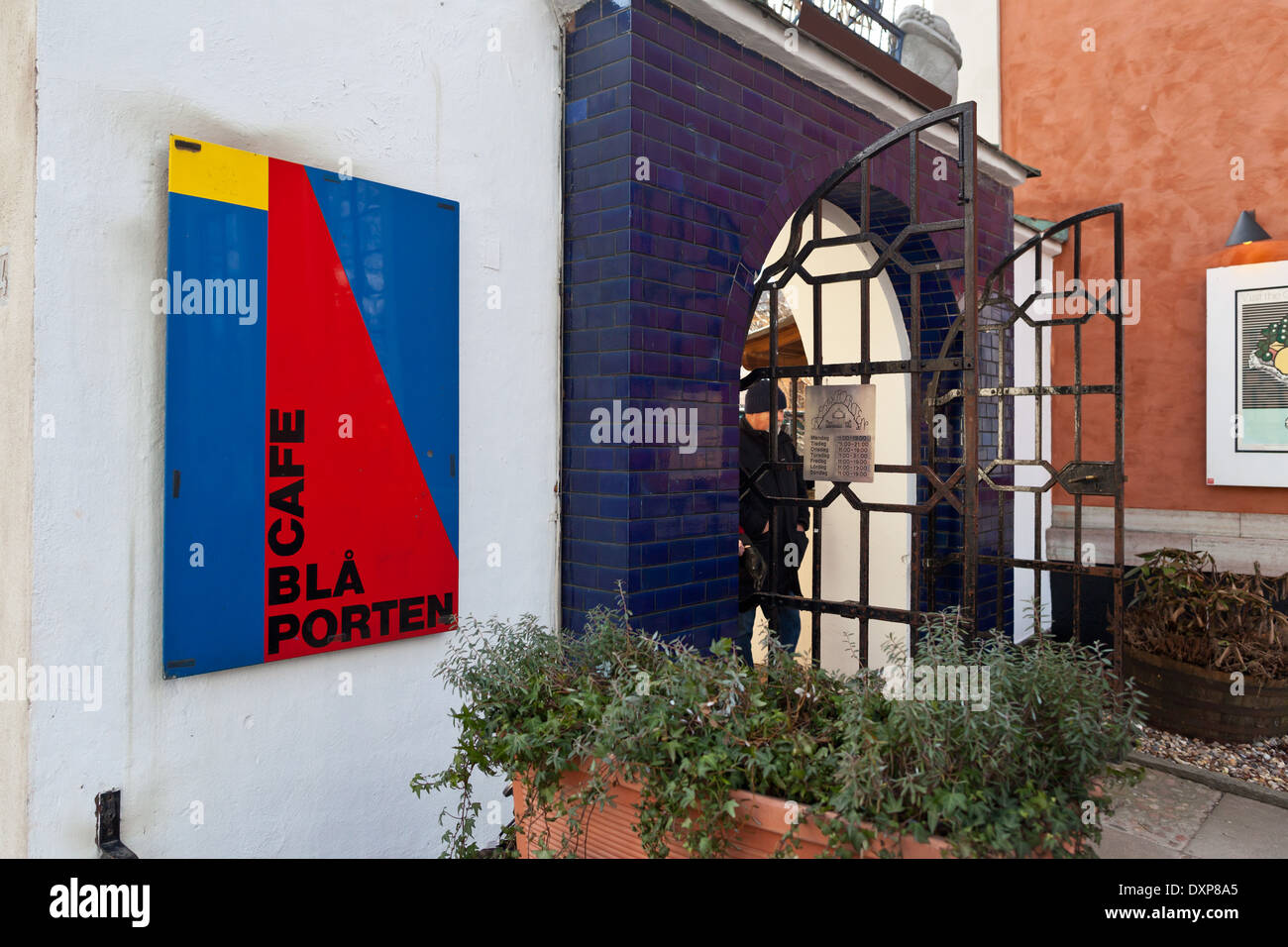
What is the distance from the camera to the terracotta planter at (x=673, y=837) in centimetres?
155

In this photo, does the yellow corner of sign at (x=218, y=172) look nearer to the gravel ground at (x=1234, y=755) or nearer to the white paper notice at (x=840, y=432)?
the white paper notice at (x=840, y=432)

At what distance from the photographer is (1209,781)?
4207 millimetres

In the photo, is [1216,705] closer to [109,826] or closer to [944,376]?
[944,376]

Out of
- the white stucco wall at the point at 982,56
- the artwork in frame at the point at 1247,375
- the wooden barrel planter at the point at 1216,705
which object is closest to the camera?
the wooden barrel planter at the point at 1216,705

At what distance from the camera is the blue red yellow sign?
89.8 inches

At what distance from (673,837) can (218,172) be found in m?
2.08

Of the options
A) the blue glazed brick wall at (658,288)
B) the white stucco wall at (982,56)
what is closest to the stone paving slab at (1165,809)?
the blue glazed brick wall at (658,288)

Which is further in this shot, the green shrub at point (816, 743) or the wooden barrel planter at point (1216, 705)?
the wooden barrel planter at point (1216, 705)

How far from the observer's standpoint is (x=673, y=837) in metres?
1.80

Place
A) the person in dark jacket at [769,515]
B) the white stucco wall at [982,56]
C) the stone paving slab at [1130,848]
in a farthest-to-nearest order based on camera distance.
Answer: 1. the white stucco wall at [982,56]
2. the person in dark jacket at [769,515]
3. the stone paving slab at [1130,848]

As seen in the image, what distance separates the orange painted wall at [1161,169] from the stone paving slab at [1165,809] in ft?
9.66

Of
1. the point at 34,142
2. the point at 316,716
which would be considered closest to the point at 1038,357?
the point at 316,716

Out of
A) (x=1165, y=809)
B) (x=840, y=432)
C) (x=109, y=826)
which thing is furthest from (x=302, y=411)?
(x=1165, y=809)
